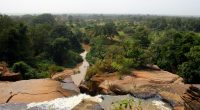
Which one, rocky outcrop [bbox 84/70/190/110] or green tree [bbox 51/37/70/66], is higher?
rocky outcrop [bbox 84/70/190/110]

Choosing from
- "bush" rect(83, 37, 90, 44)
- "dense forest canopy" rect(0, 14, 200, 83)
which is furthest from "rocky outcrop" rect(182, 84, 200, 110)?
"bush" rect(83, 37, 90, 44)

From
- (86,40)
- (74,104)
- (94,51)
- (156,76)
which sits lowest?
(86,40)

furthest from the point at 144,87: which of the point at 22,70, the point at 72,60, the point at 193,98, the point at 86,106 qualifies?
the point at 72,60

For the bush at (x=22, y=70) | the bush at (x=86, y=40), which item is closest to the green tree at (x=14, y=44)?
the bush at (x=22, y=70)

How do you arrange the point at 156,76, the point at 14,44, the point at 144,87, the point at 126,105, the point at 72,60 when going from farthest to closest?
1. the point at 72,60
2. the point at 14,44
3. the point at 156,76
4. the point at 144,87
5. the point at 126,105

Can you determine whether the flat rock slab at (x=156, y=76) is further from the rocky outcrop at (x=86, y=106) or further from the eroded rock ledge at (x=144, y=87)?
the rocky outcrop at (x=86, y=106)

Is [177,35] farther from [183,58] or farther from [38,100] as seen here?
[38,100]

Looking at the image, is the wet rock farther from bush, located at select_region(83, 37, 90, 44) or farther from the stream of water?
bush, located at select_region(83, 37, 90, 44)

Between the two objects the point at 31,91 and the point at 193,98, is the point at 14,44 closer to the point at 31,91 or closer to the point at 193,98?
the point at 31,91
